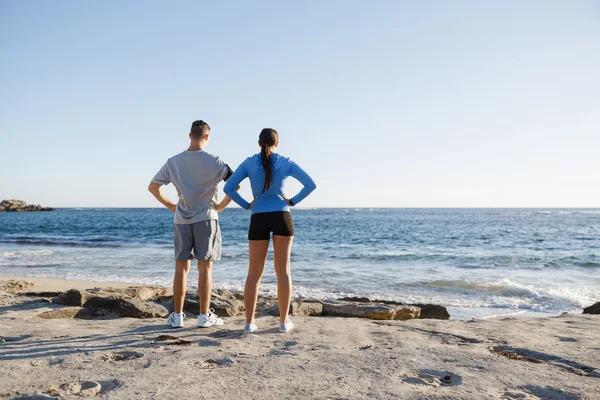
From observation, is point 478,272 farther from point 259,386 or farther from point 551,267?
point 259,386

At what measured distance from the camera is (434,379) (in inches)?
111

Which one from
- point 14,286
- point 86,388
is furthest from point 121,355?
point 14,286

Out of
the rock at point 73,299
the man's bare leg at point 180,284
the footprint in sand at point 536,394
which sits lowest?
the rock at point 73,299

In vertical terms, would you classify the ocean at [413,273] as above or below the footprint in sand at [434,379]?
below

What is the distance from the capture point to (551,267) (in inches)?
558

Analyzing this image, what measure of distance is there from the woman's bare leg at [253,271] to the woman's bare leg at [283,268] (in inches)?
4.5

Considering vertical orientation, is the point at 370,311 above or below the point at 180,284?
below

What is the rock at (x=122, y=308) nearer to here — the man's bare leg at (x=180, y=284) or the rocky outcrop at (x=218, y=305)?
the rocky outcrop at (x=218, y=305)

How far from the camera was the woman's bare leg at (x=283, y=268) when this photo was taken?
4137mm

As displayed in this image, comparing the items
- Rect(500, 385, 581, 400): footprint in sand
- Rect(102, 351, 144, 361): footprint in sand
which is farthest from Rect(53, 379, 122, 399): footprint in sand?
Rect(500, 385, 581, 400): footprint in sand

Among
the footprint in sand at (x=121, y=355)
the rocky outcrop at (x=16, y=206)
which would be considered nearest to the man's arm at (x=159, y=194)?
the footprint in sand at (x=121, y=355)

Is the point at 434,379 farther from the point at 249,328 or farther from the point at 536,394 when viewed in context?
the point at 249,328

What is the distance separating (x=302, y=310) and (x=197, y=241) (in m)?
2.13

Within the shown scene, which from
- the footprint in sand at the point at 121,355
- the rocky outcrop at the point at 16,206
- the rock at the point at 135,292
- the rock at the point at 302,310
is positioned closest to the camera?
the footprint in sand at the point at 121,355
